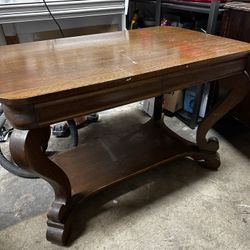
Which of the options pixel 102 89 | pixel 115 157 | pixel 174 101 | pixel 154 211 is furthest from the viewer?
pixel 174 101

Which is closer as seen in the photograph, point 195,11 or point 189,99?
point 195,11

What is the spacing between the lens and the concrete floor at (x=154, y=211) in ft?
3.34

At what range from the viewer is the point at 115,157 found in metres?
1.29

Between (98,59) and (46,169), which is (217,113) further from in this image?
(46,169)

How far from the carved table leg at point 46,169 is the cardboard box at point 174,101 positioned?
3.57ft

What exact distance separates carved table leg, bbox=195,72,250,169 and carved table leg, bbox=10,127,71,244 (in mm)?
737

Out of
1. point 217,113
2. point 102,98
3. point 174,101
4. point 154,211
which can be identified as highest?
point 102,98

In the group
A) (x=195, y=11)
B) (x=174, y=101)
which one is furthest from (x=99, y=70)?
(x=174, y=101)

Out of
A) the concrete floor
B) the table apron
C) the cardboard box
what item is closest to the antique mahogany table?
the table apron

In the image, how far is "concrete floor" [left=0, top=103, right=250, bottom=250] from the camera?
1018 millimetres

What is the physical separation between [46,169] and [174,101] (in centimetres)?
120

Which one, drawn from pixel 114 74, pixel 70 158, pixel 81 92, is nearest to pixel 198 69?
pixel 114 74

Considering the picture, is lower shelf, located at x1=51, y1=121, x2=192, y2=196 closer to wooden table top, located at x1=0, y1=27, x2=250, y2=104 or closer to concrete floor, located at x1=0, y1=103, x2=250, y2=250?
concrete floor, located at x1=0, y1=103, x2=250, y2=250

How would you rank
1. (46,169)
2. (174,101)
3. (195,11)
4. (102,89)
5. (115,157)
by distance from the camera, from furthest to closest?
(174,101) < (195,11) < (115,157) < (46,169) < (102,89)
